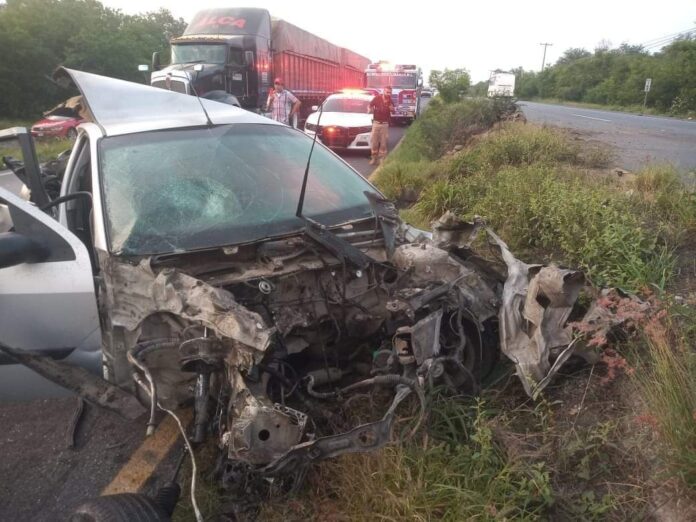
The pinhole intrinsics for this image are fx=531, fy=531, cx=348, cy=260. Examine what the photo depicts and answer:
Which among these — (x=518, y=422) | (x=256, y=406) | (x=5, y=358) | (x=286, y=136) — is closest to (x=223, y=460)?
(x=256, y=406)

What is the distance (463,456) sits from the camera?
2.40 meters

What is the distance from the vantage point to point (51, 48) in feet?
84.0

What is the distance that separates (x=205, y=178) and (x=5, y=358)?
1336 mm

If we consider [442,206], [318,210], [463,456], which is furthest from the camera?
[442,206]

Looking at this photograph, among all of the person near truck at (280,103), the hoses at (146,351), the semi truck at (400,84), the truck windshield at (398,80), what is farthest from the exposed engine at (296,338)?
the truck windshield at (398,80)

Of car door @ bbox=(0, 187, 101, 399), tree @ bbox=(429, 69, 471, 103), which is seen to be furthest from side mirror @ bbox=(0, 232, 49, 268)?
tree @ bbox=(429, 69, 471, 103)

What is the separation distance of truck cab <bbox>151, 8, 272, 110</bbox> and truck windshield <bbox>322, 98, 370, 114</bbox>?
145 inches

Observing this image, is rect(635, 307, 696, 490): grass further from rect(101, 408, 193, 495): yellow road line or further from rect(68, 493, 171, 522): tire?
rect(101, 408, 193, 495): yellow road line

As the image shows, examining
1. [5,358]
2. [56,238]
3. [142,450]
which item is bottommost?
[142,450]

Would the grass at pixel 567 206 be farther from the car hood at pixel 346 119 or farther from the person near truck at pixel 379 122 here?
the car hood at pixel 346 119

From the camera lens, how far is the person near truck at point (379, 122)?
431 inches

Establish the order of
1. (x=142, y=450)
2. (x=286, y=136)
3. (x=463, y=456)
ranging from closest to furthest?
(x=463, y=456) → (x=142, y=450) → (x=286, y=136)

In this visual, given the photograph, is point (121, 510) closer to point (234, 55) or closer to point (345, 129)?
point (345, 129)

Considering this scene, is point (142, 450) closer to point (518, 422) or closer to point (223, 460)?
point (223, 460)
